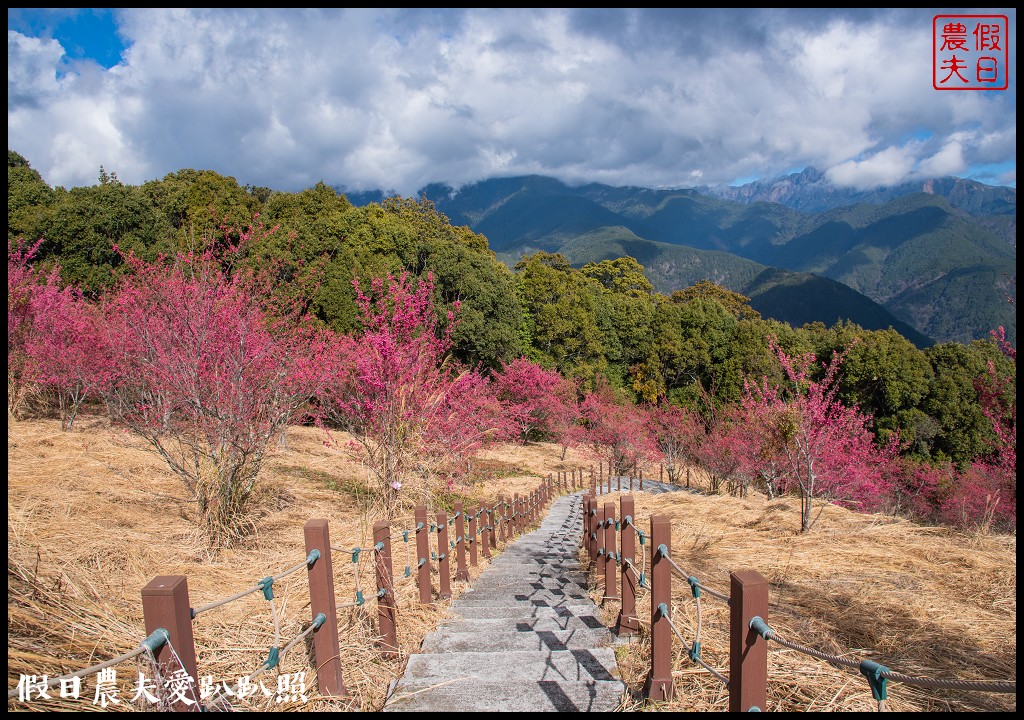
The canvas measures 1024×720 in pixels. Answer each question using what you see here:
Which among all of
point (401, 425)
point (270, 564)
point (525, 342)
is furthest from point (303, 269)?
point (270, 564)

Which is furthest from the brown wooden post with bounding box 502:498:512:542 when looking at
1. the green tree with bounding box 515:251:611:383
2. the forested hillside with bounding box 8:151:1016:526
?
the green tree with bounding box 515:251:611:383

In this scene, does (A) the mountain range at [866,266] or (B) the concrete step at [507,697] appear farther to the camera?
(A) the mountain range at [866,266]

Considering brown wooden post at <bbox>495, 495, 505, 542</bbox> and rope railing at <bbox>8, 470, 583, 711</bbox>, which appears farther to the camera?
brown wooden post at <bbox>495, 495, 505, 542</bbox>

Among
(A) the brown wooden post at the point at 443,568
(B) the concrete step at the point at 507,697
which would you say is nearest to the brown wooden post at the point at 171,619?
(B) the concrete step at the point at 507,697

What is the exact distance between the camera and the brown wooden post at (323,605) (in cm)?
250

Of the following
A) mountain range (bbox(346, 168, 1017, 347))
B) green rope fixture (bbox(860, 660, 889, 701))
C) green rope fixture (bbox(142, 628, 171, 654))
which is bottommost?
green rope fixture (bbox(860, 660, 889, 701))

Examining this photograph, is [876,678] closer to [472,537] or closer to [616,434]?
[472,537]

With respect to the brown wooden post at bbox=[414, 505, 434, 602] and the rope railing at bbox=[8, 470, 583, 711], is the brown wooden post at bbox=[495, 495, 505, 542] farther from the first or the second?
the brown wooden post at bbox=[414, 505, 434, 602]

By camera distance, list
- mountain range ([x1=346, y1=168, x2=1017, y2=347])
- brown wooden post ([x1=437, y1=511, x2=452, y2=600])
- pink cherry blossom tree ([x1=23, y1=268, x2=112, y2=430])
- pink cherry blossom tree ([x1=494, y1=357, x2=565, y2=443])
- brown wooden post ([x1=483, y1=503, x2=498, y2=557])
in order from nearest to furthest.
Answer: brown wooden post ([x1=437, y1=511, x2=452, y2=600]) < brown wooden post ([x1=483, y1=503, x2=498, y2=557]) < pink cherry blossom tree ([x1=23, y1=268, x2=112, y2=430]) < pink cherry blossom tree ([x1=494, y1=357, x2=565, y2=443]) < mountain range ([x1=346, y1=168, x2=1017, y2=347])

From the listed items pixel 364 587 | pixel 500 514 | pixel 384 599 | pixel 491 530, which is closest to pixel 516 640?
pixel 384 599

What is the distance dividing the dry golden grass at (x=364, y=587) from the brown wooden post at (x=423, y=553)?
131 mm

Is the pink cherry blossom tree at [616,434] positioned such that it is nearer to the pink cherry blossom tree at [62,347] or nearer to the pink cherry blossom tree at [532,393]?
the pink cherry blossom tree at [532,393]

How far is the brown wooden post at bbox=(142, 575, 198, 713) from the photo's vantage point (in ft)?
5.65

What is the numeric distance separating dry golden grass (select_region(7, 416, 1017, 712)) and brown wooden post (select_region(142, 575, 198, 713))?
62 centimetres
